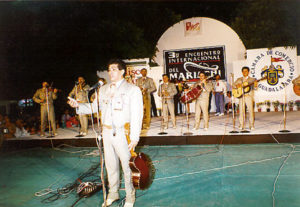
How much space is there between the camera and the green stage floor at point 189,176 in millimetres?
3645

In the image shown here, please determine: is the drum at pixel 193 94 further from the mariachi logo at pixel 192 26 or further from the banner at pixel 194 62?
the mariachi logo at pixel 192 26

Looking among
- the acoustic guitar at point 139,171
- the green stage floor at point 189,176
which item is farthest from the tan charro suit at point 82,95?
the acoustic guitar at point 139,171

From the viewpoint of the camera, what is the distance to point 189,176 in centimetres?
456

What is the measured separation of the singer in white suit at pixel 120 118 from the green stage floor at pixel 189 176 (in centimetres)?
74

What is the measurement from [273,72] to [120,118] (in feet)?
36.0

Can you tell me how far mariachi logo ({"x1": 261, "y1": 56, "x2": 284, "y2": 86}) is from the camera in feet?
38.0

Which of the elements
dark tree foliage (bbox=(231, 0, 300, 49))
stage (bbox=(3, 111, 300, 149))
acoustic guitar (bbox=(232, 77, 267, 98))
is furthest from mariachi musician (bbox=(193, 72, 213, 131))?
dark tree foliage (bbox=(231, 0, 300, 49))

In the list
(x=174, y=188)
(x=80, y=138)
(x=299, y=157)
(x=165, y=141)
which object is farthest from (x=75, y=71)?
(x=299, y=157)

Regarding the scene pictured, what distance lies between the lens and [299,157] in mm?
5156

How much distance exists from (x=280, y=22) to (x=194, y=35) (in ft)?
14.6

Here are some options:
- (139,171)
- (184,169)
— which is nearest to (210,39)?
(184,169)

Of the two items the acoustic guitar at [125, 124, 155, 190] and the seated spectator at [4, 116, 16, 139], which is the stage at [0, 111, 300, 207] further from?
the seated spectator at [4, 116, 16, 139]

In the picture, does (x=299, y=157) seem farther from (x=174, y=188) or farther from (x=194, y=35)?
(x=194, y=35)

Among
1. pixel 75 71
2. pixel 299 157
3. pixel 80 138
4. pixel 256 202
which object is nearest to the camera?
pixel 256 202
